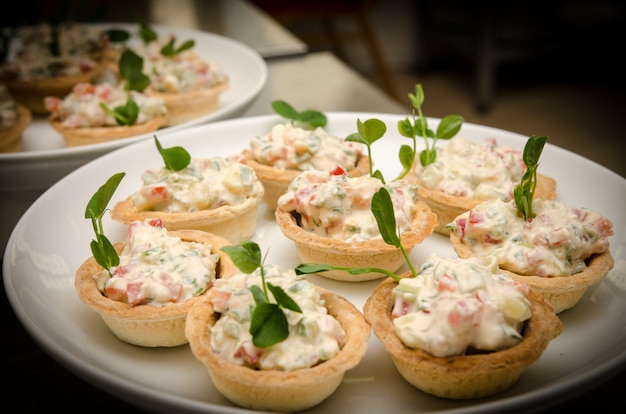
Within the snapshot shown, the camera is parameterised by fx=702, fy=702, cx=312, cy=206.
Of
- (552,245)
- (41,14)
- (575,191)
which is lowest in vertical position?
(41,14)

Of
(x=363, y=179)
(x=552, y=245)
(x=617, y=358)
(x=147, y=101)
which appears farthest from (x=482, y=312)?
(x=147, y=101)

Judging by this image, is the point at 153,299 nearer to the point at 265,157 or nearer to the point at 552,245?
the point at 265,157

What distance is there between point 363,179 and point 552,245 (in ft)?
1.72

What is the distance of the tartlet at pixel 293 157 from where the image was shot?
7.42 ft

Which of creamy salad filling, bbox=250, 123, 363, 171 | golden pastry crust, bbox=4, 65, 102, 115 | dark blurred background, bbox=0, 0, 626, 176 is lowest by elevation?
dark blurred background, bbox=0, 0, 626, 176

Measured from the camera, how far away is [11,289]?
1630 mm

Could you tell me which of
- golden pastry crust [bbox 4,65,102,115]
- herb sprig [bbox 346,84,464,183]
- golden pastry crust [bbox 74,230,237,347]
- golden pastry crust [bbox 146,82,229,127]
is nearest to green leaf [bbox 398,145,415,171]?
herb sprig [bbox 346,84,464,183]

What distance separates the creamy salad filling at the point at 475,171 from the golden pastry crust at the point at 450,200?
29mm

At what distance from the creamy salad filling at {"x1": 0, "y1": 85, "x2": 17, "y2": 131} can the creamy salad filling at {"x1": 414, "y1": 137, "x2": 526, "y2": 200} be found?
164 centimetres

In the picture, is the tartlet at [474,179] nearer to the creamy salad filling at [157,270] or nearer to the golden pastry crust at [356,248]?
the golden pastry crust at [356,248]

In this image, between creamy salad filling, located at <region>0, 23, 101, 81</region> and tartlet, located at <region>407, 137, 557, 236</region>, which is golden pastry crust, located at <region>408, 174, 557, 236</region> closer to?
tartlet, located at <region>407, 137, 557, 236</region>

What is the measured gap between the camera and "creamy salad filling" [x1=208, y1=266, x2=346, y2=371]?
1.38 m

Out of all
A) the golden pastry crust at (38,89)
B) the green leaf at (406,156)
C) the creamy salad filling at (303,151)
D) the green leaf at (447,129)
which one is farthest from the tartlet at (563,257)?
the golden pastry crust at (38,89)

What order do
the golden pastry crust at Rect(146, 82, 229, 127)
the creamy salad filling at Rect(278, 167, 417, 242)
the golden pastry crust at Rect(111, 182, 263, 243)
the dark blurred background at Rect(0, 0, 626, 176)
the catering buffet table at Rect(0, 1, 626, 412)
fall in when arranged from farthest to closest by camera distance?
1. the dark blurred background at Rect(0, 0, 626, 176)
2. the golden pastry crust at Rect(146, 82, 229, 127)
3. the golden pastry crust at Rect(111, 182, 263, 243)
4. the creamy salad filling at Rect(278, 167, 417, 242)
5. the catering buffet table at Rect(0, 1, 626, 412)
